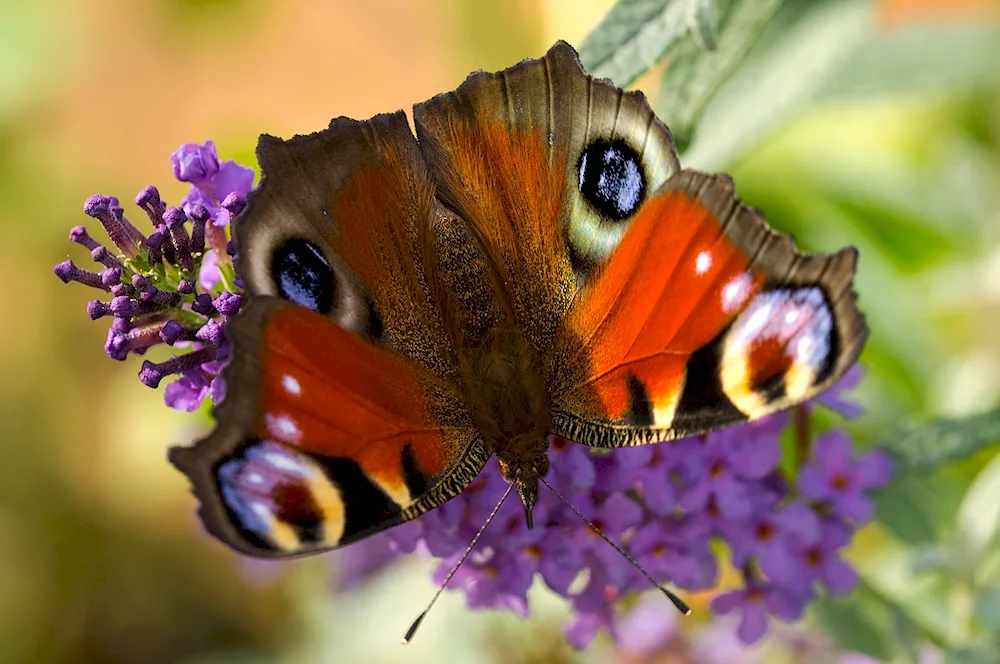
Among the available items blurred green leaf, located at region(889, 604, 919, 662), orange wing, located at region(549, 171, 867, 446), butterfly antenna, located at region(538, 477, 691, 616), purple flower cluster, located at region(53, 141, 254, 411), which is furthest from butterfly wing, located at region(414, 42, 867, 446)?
blurred green leaf, located at region(889, 604, 919, 662)

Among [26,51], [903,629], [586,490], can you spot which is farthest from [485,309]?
[26,51]

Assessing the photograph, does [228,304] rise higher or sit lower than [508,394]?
higher

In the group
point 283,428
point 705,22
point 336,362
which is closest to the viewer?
point 283,428

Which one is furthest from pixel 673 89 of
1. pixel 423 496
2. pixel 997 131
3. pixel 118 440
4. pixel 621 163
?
pixel 118 440

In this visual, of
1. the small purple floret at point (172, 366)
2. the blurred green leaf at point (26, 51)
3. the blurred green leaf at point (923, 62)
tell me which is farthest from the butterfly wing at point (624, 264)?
the blurred green leaf at point (26, 51)

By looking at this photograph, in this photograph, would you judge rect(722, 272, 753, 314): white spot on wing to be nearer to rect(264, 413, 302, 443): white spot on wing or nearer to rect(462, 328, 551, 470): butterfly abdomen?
rect(462, 328, 551, 470): butterfly abdomen

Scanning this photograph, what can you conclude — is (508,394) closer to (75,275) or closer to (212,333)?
(212,333)

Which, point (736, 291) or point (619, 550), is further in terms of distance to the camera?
point (619, 550)

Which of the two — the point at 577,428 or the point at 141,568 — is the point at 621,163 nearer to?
the point at 577,428
